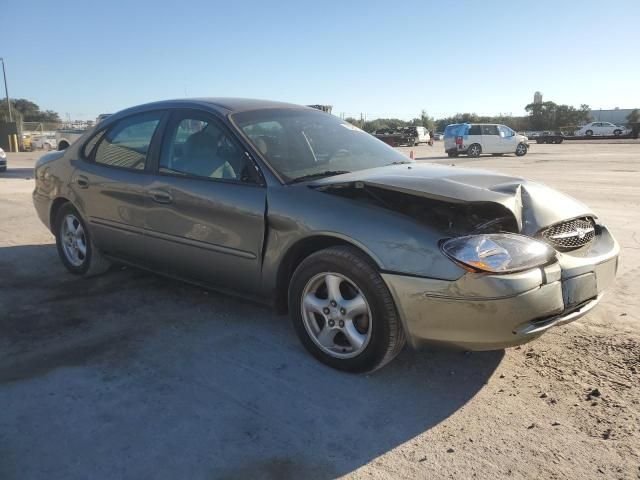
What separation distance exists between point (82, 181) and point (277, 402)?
298cm

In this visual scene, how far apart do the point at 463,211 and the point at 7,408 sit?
2.64 meters

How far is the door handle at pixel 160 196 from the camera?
12.6ft

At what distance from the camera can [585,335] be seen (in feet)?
11.8

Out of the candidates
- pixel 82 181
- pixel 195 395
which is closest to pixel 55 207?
pixel 82 181

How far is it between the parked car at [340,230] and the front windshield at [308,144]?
0.05 feet

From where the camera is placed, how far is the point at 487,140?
27.0 meters

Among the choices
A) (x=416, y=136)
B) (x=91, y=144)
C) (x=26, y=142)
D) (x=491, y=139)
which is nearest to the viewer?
(x=91, y=144)

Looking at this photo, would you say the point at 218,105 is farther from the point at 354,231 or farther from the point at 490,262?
the point at 490,262

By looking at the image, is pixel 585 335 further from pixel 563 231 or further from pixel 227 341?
pixel 227 341

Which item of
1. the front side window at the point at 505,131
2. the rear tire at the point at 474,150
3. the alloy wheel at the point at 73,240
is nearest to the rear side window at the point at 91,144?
the alloy wheel at the point at 73,240

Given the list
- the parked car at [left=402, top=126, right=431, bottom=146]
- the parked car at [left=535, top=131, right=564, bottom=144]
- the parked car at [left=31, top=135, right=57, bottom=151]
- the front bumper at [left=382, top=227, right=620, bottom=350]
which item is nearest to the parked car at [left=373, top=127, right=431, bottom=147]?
the parked car at [left=402, top=126, right=431, bottom=146]

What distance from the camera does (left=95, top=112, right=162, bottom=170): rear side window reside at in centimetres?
420

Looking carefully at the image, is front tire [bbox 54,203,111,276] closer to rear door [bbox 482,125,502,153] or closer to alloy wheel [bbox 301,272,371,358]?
alloy wheel [bbox 301,272,371,358]

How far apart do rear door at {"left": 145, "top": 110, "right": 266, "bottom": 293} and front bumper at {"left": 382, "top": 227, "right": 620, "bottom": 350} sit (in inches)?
42.8
